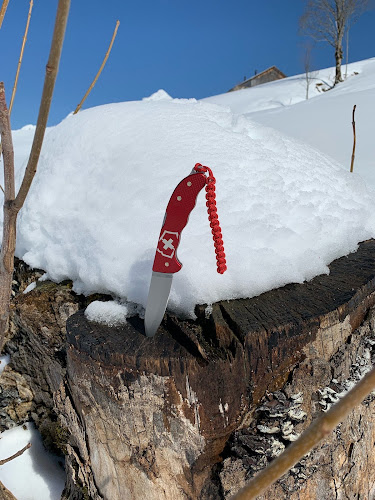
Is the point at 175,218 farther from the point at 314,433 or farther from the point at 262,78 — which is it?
the point at 262,78

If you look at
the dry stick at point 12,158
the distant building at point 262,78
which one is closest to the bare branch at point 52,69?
the dry stick at point 12,158

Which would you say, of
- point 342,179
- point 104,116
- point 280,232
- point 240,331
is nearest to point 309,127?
point 342,179

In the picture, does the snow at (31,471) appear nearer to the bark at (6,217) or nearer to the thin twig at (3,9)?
the bark at (6,217)

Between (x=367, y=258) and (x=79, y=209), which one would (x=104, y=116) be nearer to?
(x=79, y=209)

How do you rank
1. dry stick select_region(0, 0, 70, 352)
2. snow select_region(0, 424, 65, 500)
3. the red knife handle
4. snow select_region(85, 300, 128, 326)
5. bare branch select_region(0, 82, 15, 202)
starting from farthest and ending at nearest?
snow select_region(0, 424, 65, 500)
snow select_region(85, 300, 128, 326)
the red knife handle
bare branch select_region(0, 82, 15, 202)
dry stick select_region(0, 0, 70, 352)

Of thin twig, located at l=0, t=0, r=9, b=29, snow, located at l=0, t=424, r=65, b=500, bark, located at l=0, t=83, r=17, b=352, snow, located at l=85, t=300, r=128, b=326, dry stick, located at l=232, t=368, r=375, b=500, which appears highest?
thin twig, located at l=0, t=0, r=9, b=29

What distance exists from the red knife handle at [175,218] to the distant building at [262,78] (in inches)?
973

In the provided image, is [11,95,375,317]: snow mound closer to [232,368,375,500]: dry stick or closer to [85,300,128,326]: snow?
[85,300,128,326]: snow

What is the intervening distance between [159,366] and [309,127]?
466cm

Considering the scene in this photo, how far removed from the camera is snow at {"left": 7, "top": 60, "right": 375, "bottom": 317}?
1.07 meters

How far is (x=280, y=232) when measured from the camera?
1151 millimetres

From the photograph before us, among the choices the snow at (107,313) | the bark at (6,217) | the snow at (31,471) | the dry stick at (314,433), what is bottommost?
the snow at (31,471)

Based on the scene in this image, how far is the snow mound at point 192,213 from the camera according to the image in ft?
3.52

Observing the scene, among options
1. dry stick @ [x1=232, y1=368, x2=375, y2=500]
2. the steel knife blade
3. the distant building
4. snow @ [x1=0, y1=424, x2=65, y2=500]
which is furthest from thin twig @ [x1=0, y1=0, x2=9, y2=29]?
the distant building
